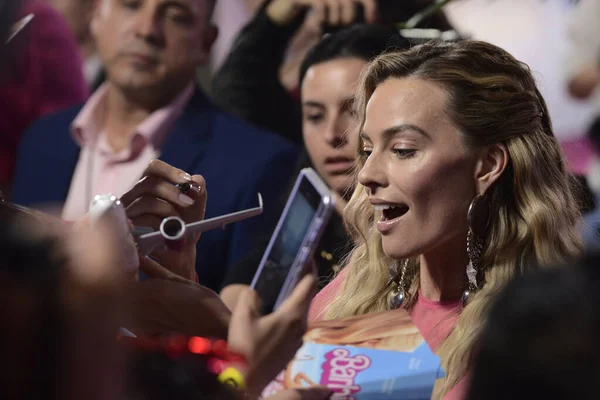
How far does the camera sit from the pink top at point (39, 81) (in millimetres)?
2684

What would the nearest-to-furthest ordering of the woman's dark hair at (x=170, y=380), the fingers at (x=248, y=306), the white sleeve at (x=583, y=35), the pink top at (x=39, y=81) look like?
the woman's dark hair at (x=170, y=380), the fingers at (x=248, y=306), the white sleeve at (x=583, y=35), the pink top at (x=39, y=81)

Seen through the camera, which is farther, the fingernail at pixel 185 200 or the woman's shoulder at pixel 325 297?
the woman's shoulder at pixel 325 297

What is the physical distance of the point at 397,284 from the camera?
5.90 ft

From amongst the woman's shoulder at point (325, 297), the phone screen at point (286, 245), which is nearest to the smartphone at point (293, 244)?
the phone screen at point (286, 245)

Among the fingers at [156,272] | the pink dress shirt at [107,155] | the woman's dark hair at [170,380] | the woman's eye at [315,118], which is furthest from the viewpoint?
the pink dress shirt at [107,155]

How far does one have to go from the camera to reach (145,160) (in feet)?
8.39

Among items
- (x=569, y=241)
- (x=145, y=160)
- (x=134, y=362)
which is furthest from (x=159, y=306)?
(x=145, y=160)

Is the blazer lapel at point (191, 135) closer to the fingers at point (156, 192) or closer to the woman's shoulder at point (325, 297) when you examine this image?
the woman's shoulder at point (325, 297)

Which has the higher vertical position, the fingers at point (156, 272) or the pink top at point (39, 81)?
the fingers at point (156, 272)

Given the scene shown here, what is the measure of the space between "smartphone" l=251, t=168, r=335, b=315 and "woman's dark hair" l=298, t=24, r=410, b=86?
Answer: 4.25 feet

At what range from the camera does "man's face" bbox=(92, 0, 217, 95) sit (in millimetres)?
2588

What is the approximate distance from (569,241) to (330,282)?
0.53 meters

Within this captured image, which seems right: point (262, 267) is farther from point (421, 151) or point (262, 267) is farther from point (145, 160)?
point (145, 160)

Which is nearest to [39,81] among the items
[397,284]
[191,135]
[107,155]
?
[107,155]
